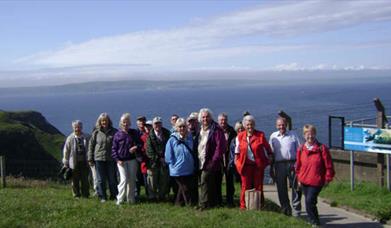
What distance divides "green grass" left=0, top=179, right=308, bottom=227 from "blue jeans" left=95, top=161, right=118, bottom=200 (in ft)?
2.48

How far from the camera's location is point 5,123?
48.1 m

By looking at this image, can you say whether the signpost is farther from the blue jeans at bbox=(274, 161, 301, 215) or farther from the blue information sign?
the blue jeans at bbox=(274, 161, 301, 215)

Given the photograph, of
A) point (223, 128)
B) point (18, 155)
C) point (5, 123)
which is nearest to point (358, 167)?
point (223, 128)

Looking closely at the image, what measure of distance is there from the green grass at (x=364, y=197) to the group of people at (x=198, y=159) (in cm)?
189

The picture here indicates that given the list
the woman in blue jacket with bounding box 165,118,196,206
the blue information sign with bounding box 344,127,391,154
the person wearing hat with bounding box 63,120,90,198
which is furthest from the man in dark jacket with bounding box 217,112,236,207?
the blue information sign with bounding box 344,127,391,154

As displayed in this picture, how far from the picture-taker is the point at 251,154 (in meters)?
10.1

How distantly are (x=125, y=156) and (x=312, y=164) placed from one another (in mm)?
3668

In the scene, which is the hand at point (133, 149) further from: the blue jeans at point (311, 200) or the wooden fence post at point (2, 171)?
the wooden fence post at point (2, 171)

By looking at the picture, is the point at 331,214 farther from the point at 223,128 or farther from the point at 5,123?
the point at 5,123

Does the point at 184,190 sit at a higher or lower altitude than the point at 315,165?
lower

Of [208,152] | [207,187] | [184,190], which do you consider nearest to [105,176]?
[184,190]

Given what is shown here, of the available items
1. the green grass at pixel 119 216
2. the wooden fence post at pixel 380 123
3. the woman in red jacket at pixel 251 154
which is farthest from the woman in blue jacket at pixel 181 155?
the wooden fence post at pixel 380 123

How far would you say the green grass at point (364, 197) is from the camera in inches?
434

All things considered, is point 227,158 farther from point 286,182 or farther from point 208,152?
point 286,182
